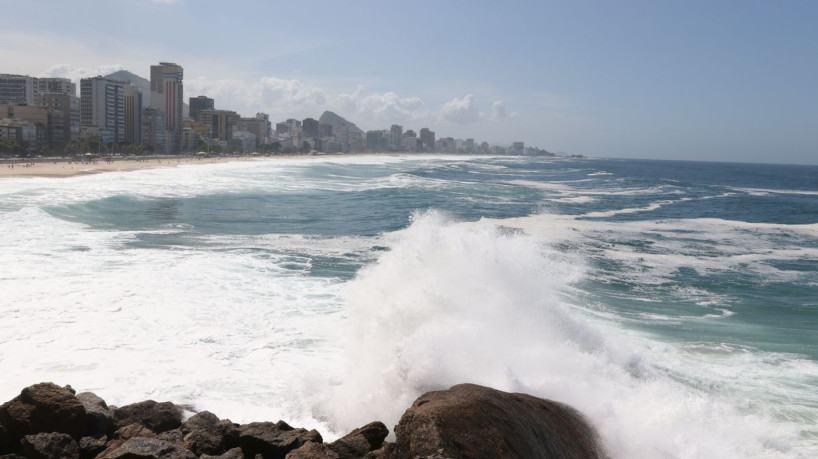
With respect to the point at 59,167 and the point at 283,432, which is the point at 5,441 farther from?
the point at 59,167

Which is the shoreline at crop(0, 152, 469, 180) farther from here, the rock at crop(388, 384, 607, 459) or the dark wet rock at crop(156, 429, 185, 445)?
the rock at crop(388, 384, 607, 459)

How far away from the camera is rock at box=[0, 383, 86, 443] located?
514 centimetres

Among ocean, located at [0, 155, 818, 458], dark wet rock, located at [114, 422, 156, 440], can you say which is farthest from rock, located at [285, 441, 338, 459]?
dark wet rock, located at [114, 422, 156, 440]

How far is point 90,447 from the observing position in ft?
16.6

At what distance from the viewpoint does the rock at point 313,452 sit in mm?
4520

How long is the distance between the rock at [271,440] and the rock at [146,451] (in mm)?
470

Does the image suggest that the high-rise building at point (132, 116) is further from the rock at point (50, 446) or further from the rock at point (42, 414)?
the rock at point (50, 446)

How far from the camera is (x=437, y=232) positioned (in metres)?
9.92

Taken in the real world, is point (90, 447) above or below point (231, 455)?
below

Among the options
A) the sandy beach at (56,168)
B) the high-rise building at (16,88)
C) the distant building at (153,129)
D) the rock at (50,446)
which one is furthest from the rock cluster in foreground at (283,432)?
the high-rise building at (16,88)

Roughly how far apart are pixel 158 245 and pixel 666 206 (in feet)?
89.8

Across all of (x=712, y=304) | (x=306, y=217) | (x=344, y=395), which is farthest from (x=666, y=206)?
(x=344, y=395)

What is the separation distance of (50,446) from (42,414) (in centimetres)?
44

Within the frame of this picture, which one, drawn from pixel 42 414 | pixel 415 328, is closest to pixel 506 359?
pixel 415 328
